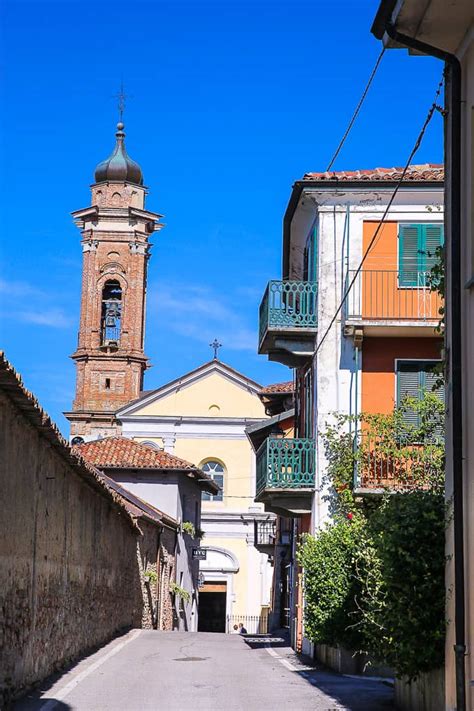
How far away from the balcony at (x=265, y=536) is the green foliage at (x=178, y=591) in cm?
340

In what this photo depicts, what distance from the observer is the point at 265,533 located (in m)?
47.2

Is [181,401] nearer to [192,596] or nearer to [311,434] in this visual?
[192,596]

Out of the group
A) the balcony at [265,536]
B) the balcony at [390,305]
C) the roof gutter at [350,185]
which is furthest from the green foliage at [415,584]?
the balcony at [265,536]

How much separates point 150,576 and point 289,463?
453 inches

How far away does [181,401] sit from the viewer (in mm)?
59750

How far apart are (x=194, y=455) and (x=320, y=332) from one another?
3453 centimetres

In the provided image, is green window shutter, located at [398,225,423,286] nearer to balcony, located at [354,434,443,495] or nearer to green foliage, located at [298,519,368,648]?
balcony, located at [354,434,443,495]


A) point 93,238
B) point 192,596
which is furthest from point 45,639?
point 93,238

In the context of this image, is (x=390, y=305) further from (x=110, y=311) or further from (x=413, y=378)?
(x=110, y=311)

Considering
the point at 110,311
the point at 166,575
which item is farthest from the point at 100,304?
the point at 166,575

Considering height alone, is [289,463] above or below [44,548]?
above

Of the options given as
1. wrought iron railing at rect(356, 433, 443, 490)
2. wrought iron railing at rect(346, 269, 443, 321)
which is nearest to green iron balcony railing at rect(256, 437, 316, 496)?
wrought iron railing at rect(356, 433, 443, 490)

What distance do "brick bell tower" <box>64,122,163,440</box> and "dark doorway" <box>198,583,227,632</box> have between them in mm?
13462

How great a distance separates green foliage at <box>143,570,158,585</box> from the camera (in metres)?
34.3
